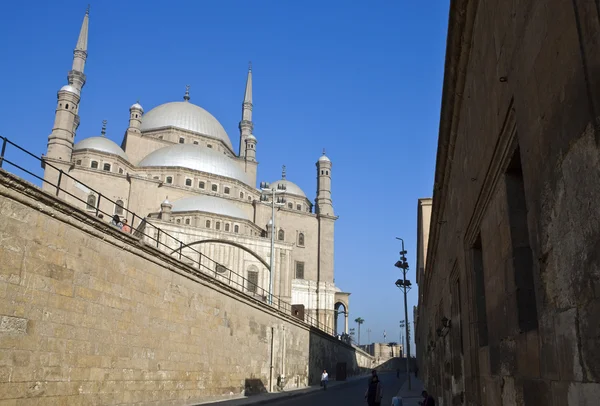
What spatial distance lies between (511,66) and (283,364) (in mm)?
22966

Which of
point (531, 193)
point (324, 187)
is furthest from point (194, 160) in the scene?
point (531, 193)

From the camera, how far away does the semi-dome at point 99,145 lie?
162ft

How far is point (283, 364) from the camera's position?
973 inches

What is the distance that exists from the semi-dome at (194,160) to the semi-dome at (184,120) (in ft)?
24.0

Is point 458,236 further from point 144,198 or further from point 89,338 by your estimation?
point 144,198

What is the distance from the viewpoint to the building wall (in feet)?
7.36

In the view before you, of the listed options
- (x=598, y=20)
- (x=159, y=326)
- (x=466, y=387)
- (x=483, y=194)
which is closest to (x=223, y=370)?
(x=159, y=326)

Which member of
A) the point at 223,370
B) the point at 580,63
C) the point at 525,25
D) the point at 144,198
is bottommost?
the point at 223,370

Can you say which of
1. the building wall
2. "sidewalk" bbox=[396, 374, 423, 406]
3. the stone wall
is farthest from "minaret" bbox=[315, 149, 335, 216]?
the building wall

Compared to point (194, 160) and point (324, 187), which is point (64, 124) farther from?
point (324, 187)

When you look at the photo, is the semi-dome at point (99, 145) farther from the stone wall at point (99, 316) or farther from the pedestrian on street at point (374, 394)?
the pedestrian on street at point (374, 394)

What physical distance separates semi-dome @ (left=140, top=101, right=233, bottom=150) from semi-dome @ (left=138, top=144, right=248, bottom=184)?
24.0 feet

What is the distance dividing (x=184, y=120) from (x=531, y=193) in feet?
202

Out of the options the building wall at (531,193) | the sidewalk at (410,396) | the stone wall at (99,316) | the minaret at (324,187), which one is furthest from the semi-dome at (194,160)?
the building wall at (531,193)
